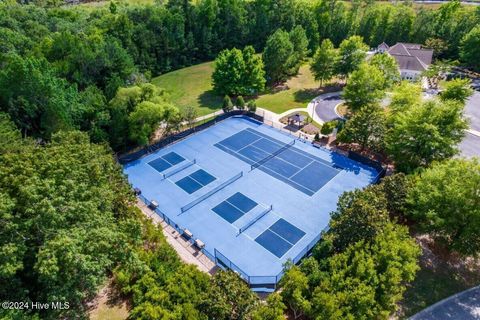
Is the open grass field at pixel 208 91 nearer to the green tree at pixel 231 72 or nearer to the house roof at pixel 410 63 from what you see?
the green tree at pixel 231 72

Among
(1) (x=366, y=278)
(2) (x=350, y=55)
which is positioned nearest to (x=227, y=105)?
(2) (x=350, y=55)

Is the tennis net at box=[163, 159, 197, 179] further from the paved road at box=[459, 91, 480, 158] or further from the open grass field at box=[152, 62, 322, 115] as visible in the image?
the paved road at box=[459, 91, 480, 158]

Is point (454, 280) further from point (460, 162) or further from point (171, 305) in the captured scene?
point (171, 305)

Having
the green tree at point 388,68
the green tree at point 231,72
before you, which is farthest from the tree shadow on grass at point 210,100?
the green tree at point 388,68

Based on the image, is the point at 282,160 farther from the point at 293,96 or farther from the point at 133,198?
the point at 293,96

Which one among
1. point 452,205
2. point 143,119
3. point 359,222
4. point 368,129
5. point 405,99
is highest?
point 405,99
